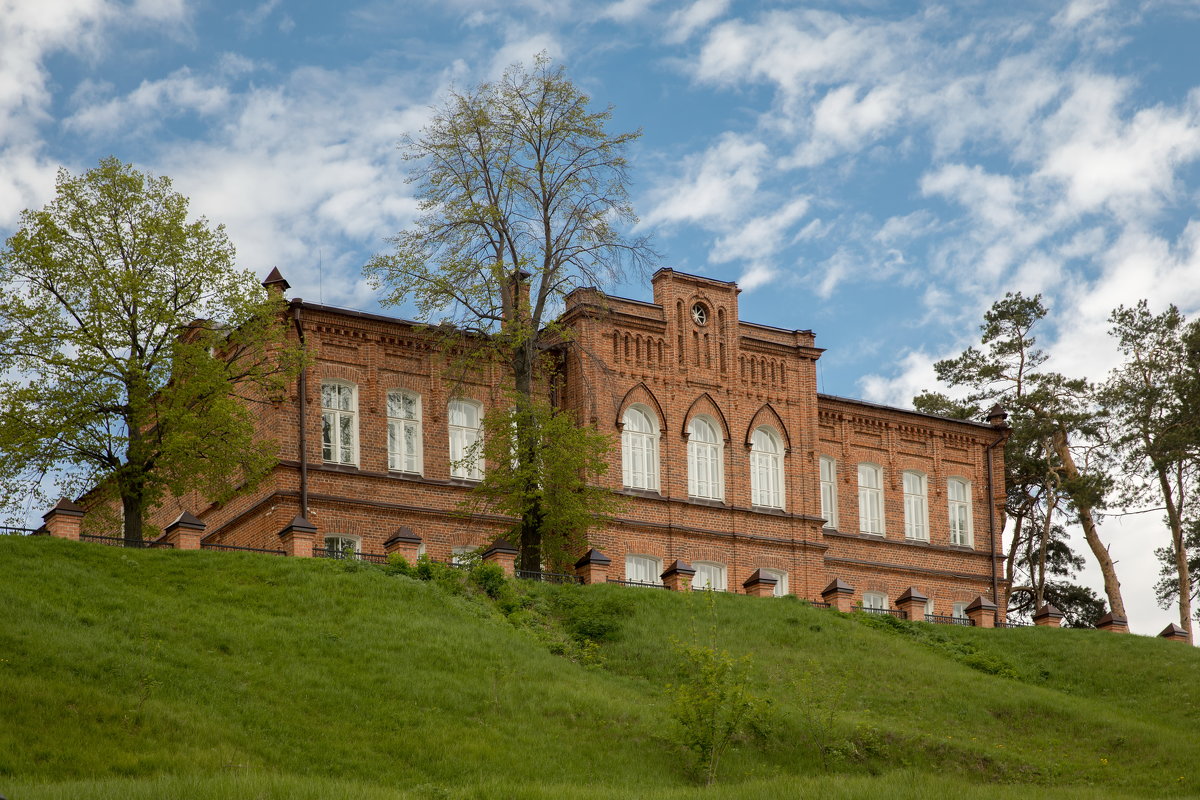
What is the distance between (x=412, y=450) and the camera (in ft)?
126

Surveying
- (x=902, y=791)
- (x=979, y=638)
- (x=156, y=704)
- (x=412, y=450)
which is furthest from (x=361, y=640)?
(x=979, y=638)

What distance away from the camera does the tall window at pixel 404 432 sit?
125 feet

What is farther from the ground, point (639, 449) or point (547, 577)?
point (639, 449)

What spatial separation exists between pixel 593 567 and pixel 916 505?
50.8 feet

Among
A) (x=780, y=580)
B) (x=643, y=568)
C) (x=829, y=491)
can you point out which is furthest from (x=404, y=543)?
(x=829, y=491)

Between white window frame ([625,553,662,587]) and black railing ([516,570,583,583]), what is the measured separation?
14.0 feet

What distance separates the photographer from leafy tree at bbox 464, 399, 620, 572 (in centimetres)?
3503

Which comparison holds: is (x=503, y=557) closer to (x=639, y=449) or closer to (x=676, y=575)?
(x=676, y=575)

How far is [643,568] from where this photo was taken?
39.1 metres

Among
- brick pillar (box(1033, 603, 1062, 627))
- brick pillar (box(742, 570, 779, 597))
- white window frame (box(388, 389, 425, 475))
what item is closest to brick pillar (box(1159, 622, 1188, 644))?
brick pillar (box(1033, 603, 1062, 627))

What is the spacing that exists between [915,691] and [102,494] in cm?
1786

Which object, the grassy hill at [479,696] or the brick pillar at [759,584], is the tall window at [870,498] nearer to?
the brick pillar at [759,584]

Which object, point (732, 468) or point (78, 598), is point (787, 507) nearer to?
point (732, 468)

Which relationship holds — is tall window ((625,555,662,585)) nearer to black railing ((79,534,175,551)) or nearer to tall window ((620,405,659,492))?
tall window ((620,405,659,492))
